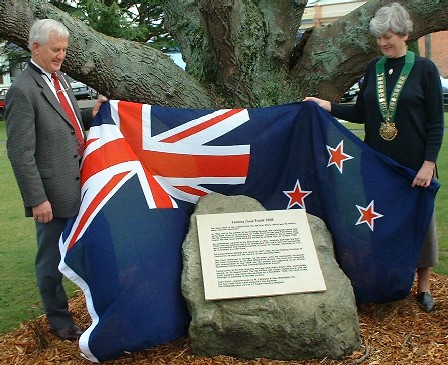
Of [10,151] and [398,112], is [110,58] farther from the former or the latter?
[398,112]

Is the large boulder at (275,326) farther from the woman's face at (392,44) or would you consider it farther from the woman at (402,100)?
the woman's face at (392,44)

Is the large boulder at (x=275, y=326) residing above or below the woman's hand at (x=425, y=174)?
below

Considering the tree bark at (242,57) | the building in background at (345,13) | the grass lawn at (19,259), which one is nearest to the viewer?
the tree bark at (242,57)

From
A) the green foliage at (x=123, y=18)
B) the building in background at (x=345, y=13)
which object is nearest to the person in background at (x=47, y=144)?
the green foliage at (x=123, y=18)

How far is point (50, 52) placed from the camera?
13.4 feet

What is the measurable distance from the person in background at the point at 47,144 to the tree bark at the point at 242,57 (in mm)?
600

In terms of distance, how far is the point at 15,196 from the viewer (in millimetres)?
10969

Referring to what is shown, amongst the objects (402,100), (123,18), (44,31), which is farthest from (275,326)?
(123,18)

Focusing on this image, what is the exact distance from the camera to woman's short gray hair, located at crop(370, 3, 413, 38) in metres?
4.27

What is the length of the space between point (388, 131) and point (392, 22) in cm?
71

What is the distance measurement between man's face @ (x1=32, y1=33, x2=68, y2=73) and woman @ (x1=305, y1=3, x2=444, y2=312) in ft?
6.47

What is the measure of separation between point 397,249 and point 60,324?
7.62 ft

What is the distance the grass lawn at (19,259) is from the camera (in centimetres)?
554

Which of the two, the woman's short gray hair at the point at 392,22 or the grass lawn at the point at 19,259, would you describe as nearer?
the woman's short gray hair at the point at 392,22
